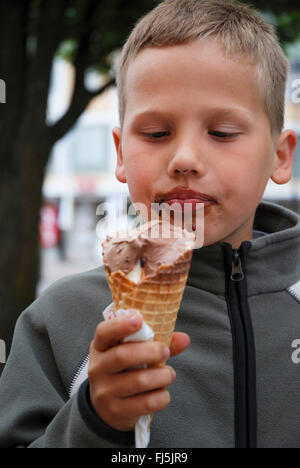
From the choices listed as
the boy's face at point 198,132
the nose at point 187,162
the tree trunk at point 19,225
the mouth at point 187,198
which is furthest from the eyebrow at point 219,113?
the tree trunk at point 19,225

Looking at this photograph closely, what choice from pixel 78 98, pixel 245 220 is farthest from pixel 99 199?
pixel 245 220

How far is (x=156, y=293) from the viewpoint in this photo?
1285 millimetres

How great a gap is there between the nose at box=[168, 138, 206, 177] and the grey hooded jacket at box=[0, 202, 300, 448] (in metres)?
0.29

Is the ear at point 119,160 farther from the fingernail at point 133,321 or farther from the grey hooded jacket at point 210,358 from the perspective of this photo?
the fingernail at point 133,321

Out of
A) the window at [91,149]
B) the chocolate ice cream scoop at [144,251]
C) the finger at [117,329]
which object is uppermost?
the window at [91,149]

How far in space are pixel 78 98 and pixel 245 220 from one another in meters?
5.12

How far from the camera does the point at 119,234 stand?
53.5 inches

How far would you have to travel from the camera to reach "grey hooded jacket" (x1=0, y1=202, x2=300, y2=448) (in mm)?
1556

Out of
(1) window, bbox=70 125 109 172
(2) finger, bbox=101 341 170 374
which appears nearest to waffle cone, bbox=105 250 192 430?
(2) finger, bbox=101 341 170 374

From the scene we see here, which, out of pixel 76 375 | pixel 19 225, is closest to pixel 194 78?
pixel 76 375

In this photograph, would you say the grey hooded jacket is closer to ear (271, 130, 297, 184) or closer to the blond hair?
ear (271, 130, 297, 184)

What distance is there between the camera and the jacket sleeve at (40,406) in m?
1.28

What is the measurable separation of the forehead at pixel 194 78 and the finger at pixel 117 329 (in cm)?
69
